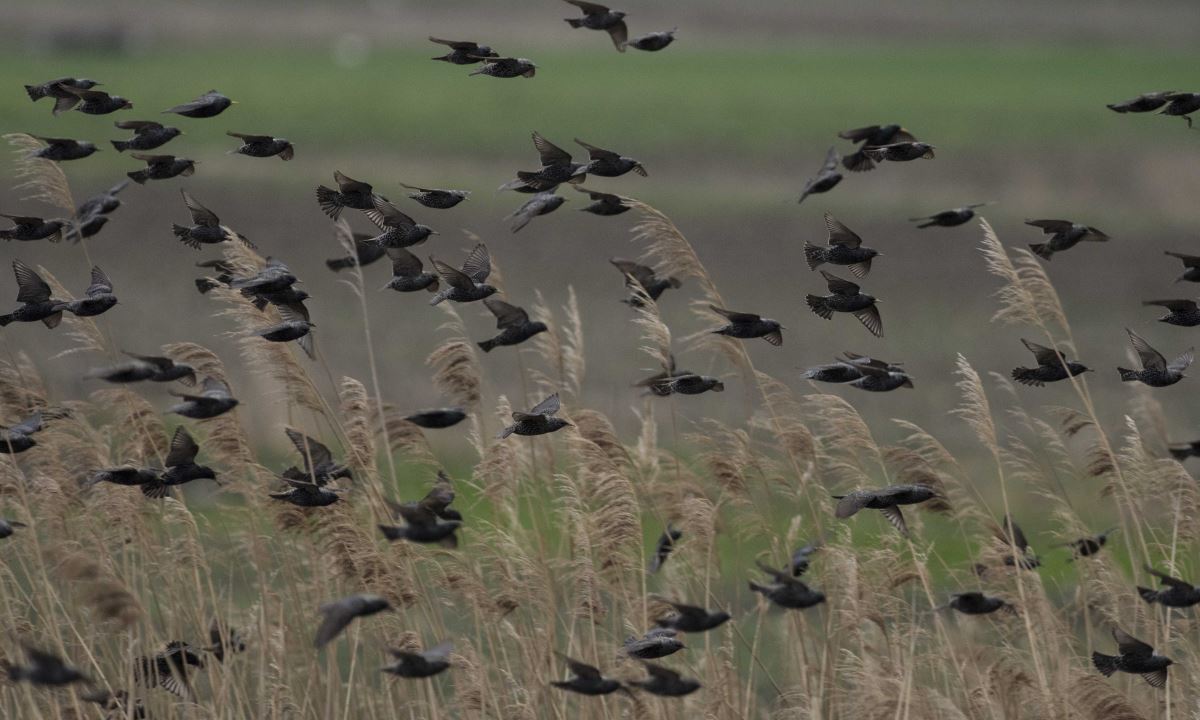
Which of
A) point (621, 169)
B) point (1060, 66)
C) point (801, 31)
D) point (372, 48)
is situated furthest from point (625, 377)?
point (801, 31)

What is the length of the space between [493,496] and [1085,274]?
15.3 m

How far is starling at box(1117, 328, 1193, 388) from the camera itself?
4.75 metres

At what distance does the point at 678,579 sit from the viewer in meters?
6.25

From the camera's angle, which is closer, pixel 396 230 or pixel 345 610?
pixel 345 610

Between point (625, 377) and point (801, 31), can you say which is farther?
point (801, 31)

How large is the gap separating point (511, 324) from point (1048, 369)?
1.78 metres

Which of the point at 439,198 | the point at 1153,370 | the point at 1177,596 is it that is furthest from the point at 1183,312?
the point at 439,198

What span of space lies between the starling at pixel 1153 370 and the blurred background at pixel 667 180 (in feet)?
5.26

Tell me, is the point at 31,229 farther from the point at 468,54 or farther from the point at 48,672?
the point at 48,672

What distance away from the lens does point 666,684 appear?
14.2 feet

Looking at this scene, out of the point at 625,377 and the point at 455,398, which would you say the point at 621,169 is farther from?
the point at 625,377

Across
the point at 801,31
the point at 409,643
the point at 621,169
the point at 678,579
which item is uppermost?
the point at 621,169

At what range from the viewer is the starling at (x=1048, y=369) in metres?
4.89

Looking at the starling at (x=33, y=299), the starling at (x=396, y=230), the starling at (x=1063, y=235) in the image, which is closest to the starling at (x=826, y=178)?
the starling at (x=1063, y=235)
